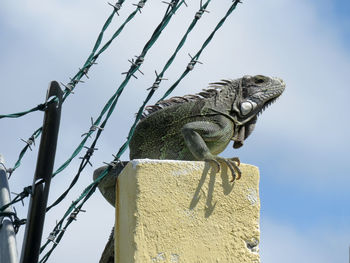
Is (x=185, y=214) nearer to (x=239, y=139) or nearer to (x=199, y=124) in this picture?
(x=199, y=124)

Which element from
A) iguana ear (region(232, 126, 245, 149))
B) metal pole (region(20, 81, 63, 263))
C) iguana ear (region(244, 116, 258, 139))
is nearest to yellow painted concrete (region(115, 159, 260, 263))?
metal pole (region(20, 81, 63, 263))

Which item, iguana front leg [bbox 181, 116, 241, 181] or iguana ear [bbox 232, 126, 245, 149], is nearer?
iguana front leg [bbox 181, 116, 241, 181]

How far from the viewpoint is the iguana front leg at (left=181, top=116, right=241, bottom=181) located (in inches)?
266

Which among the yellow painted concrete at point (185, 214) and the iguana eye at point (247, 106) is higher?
the iguana eye at point (247, 106)

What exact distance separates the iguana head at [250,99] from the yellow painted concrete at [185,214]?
1.73m

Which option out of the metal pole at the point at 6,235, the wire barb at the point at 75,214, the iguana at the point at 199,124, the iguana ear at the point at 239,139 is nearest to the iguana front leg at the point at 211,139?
the iguana at the point at 199,124

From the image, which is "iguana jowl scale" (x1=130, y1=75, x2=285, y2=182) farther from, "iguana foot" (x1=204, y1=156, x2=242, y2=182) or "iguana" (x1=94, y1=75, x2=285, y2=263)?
"iguana foot" (x1=204, y1=156, x2=242, y2=182)

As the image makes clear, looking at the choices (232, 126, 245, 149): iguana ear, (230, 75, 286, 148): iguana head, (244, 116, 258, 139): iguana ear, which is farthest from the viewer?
(244, 116, 258, 139): iguana ear

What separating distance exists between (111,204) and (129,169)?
4.42 feet

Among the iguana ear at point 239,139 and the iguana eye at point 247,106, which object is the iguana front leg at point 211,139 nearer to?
the iguana ear at point 239,139

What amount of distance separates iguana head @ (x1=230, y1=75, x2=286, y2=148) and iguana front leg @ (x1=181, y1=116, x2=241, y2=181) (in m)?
0.21

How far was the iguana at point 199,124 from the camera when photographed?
7.67m

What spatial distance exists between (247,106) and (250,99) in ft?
0.48

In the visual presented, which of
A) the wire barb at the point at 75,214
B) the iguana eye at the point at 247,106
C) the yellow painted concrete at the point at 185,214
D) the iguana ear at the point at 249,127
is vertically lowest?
the yellow painted concrete at the point at 185,214
